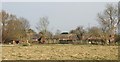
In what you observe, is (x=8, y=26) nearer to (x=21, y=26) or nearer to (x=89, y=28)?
(x=21, y=26)

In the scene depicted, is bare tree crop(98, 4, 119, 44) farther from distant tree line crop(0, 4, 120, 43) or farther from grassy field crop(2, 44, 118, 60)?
grassy field crop(2, 44, 118, 60)

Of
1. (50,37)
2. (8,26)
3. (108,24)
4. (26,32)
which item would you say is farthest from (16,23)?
(108,24)

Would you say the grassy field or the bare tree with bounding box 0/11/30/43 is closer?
the grassy field

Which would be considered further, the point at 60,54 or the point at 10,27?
the point at 10,27

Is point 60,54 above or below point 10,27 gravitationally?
below

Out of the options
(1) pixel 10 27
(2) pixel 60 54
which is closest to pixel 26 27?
(1) pixel 10 27

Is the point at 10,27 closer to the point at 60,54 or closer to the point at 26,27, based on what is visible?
the point at 26,27

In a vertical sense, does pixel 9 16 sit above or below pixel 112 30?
above

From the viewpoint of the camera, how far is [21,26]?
196 feet

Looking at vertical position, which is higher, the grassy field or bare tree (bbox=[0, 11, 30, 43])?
bare tree (bbox=[0, 11, 30, 43])

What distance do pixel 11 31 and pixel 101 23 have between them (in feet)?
63.5

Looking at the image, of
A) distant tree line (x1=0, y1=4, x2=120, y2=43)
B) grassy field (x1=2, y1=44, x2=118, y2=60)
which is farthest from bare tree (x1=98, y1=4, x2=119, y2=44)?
grassy field (x1=2, y1=44, x2=118, y2=60)

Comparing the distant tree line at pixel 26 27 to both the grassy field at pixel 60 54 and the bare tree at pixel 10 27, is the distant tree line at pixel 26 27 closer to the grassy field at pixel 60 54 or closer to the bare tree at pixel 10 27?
the bare tree at pixel 10 27

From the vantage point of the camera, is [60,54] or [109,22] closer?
[60,54]
